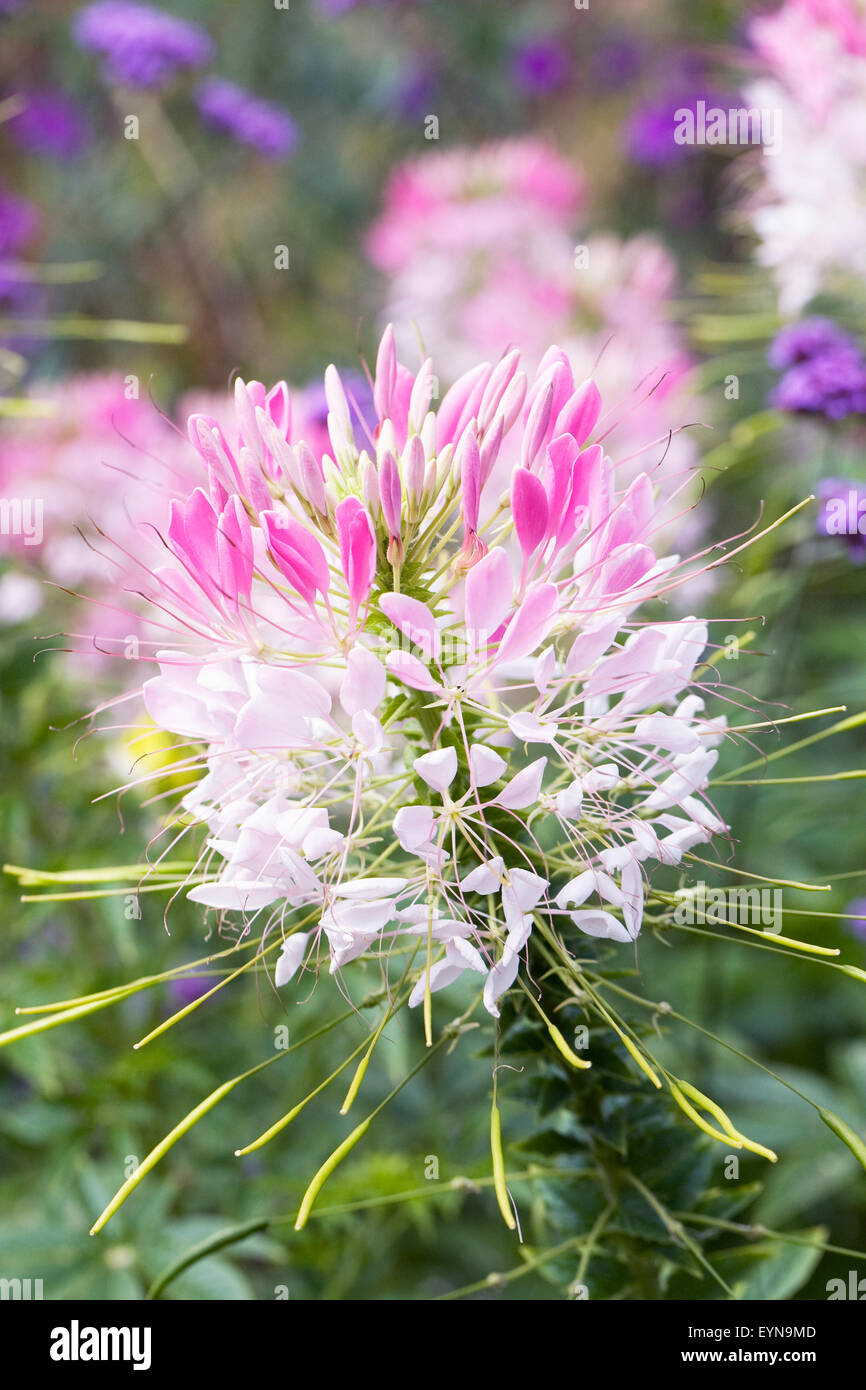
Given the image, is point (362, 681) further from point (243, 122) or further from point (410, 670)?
point (243, 122)

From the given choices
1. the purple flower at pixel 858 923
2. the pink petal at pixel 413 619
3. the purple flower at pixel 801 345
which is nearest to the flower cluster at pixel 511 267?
the purple flower at pixel 801 345

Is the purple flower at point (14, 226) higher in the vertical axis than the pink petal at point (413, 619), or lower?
higher

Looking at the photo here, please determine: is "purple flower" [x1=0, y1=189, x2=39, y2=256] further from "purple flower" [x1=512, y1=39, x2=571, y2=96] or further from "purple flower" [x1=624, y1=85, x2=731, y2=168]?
"purple flower" [x1=624, y1=85, x2=731, y2=168]

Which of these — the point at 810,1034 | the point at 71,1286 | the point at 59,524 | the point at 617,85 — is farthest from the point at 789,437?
the point at 617,85

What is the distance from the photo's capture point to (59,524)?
6.02ft

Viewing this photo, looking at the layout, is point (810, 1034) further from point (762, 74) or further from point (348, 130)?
point (348, 130)

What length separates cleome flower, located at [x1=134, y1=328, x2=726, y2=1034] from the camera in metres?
0.69

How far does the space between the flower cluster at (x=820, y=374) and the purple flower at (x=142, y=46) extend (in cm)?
161

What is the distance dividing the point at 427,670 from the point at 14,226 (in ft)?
9.57

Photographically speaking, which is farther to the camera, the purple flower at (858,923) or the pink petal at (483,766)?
the purple flower at (858,923)

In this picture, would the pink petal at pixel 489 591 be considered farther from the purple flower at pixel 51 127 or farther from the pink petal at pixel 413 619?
the purple flower at pixel 51 127

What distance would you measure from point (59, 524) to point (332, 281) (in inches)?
83.5

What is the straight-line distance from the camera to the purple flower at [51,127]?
134 inches

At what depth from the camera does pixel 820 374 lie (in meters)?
1.33
